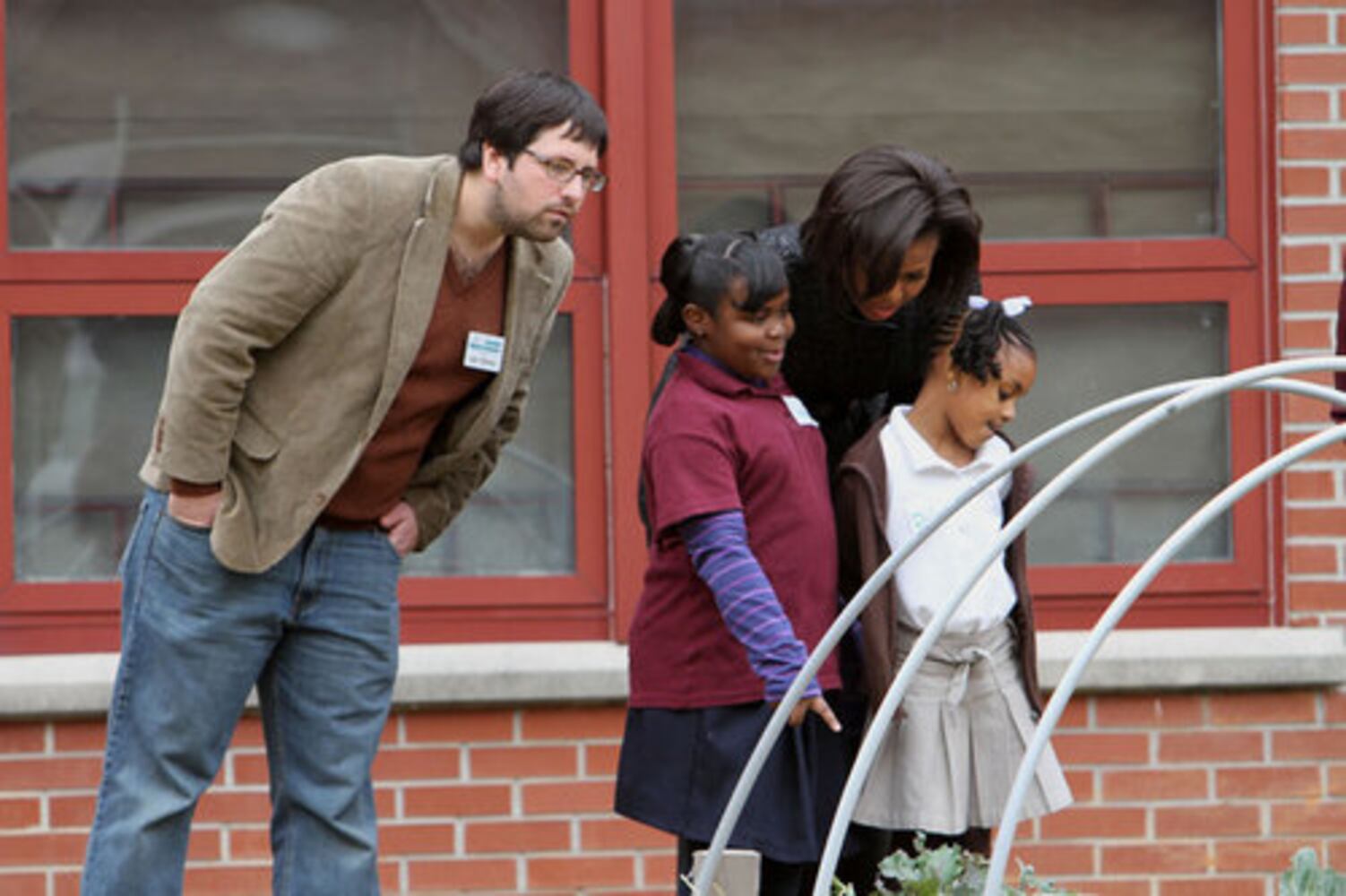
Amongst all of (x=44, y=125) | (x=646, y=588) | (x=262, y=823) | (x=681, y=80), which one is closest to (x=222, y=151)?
(x=44, y=125)

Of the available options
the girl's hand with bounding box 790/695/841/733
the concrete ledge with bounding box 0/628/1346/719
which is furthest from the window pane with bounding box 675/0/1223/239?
the girl's hand with bounding box 790/695/841/733

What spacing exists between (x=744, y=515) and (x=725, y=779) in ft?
→ 1.31

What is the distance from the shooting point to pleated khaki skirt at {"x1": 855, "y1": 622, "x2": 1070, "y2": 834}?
12.3ft

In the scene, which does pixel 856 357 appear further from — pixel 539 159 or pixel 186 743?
pixel 186 743

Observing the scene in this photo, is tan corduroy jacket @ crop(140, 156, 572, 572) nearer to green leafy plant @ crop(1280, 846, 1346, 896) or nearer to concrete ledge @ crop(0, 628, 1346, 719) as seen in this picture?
concrete ledge @ crop(0, 628, 1346, 719)

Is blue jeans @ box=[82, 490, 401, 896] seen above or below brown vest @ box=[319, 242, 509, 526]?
below

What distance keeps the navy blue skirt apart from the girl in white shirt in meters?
0.09

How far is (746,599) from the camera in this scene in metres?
3.58

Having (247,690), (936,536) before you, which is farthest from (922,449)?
(247,690)

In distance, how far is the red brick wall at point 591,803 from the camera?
4.86 meters

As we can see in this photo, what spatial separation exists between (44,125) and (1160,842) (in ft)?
8.73

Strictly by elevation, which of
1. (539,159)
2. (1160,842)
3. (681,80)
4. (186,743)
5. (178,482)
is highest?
(681,80)

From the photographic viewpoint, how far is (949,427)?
3.86 m

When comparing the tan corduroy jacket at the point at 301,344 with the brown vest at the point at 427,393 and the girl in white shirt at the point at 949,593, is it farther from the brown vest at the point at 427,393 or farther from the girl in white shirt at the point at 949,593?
the girl in white shirt at the point at 949,593
